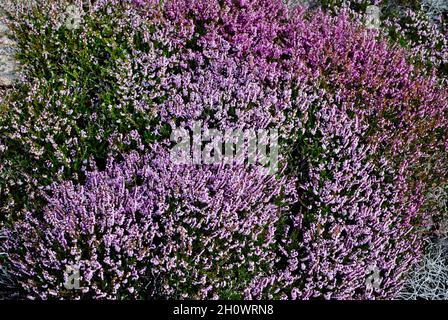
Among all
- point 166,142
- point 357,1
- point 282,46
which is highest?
point 357,1

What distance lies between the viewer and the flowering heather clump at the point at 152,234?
280 cm

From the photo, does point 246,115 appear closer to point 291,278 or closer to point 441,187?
point 291,278

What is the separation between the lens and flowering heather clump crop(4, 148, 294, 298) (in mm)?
2799

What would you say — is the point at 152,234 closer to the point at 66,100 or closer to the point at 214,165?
the point at 214,165

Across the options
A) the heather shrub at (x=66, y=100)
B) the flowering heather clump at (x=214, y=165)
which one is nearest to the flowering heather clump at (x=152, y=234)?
the flowering heather clump at (x=214, y=165)

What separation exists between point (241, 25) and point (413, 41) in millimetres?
2004

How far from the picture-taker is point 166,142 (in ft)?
11.1

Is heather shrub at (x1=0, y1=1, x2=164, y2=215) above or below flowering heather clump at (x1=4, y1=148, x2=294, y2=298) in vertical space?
above

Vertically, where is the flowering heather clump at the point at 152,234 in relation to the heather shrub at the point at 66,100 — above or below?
below

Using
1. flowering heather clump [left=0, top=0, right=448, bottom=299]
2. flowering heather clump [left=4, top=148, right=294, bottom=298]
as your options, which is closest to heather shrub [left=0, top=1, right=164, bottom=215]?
flowering heather clump [left=0, top=0, right=448, bottom=299]

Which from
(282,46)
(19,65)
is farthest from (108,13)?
(282,46)

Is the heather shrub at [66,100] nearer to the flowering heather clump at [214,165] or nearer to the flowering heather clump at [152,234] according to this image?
the flowering heather clump at [214,165]

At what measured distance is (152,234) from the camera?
290cm

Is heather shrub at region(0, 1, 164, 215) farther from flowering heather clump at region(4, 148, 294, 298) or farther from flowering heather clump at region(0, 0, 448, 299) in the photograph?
flowering heather clump at region(4, 148, 294, 298)
